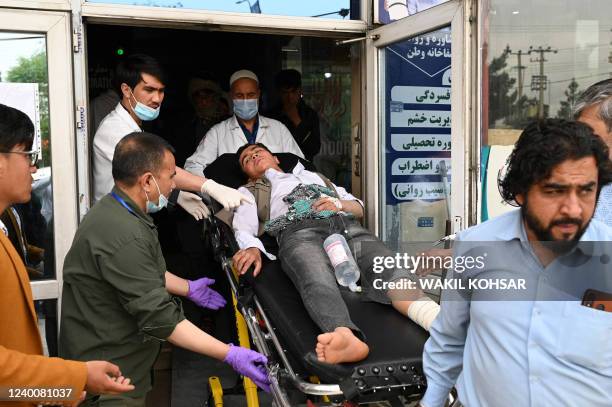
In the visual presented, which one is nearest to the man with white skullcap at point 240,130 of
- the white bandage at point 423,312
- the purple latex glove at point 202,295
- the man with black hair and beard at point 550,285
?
the purple latex glove at point 202,295

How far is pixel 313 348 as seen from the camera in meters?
2.47

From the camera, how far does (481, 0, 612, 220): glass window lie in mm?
3113

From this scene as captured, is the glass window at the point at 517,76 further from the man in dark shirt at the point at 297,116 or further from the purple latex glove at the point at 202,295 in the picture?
the man in dark shirt at the point at 297,116

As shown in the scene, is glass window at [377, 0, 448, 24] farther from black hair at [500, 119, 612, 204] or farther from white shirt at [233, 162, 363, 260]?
black hair at [500, 119, 612, 204]

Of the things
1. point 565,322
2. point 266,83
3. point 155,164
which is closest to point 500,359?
point 565,322

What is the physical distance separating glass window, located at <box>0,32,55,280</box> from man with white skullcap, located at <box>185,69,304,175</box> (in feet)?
4.21

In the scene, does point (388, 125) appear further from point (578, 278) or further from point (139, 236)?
point (578, 278)

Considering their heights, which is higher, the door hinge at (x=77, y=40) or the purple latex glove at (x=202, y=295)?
the door hinge at (x=77, y=40)

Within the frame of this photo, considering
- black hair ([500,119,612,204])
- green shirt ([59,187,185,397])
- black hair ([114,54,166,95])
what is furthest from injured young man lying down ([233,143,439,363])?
black hair ([500,119,612,204])

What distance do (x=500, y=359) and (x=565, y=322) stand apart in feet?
0.68

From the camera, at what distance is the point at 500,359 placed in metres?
1.61

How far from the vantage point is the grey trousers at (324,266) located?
8.85 ft

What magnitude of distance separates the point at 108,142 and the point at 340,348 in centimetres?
216

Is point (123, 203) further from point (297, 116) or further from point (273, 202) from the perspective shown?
point (297, 116)
